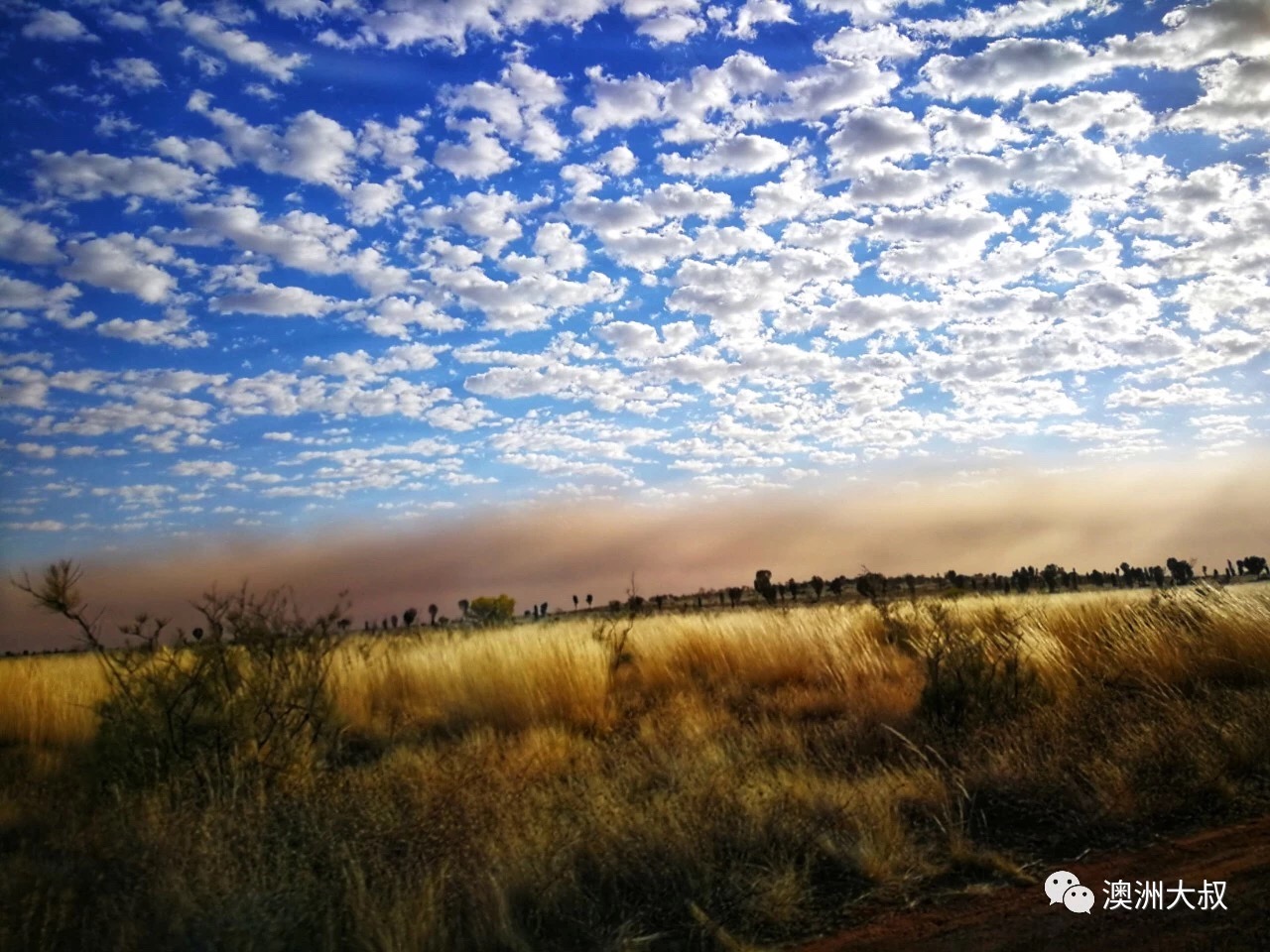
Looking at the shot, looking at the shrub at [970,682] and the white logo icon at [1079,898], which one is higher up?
the shrub at [970,682]

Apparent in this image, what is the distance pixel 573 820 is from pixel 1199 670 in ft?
28.4

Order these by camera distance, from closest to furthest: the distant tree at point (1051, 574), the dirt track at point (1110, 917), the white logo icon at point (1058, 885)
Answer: the dirt track at point (1110, 917) → the white logo icon at point (1058, 885) → the distant tree at point (1051, 574)

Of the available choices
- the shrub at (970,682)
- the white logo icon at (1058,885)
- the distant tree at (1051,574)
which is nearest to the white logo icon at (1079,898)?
the white logo icon at (1058,885)

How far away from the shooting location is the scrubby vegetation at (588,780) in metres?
4.62

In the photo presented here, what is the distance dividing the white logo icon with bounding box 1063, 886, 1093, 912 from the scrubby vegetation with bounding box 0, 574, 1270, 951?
1.58 feet

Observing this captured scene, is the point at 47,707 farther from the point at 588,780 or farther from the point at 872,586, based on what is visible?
the point at 872,586

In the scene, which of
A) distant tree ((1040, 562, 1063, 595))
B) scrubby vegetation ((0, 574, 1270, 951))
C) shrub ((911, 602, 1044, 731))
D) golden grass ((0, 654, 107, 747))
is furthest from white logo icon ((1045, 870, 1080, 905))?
distant tree ((1040, 562, 1063, 595))

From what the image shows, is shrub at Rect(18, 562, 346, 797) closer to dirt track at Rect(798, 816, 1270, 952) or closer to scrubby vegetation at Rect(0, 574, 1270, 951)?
scrubby vegetation at Rect(0, 574, 1270, 951)

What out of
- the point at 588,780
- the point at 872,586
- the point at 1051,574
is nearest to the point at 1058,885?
the point at 588,780

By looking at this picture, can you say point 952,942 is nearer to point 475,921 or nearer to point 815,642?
point 475,921

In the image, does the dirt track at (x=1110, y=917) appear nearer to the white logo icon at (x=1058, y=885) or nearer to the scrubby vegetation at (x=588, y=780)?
the white logo icon at (x=1058, y=885)

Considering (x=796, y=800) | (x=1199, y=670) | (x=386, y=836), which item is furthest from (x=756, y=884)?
(x=1199, y=670)

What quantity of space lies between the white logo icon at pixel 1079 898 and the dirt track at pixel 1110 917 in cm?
4

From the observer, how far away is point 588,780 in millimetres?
6938
